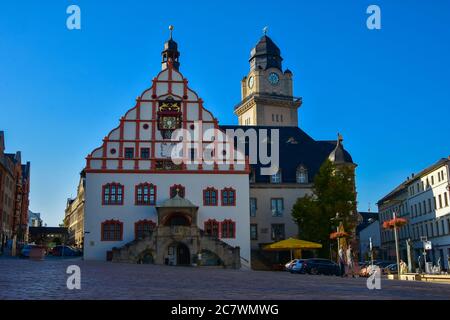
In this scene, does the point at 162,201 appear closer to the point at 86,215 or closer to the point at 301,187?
the point at 86,215

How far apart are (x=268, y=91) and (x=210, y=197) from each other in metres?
37.4

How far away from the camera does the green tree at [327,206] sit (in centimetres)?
5012

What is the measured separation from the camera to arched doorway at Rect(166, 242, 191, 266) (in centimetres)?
4844

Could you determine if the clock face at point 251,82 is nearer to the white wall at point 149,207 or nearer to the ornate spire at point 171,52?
the ornate spire at point 171,52

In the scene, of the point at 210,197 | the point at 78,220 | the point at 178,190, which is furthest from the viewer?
the point at 78,220

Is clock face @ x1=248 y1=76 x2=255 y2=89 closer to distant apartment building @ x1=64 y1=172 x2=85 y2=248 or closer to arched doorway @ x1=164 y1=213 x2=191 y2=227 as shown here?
distant apartment building @ x1=64 y1=172 x2=85 y2=248

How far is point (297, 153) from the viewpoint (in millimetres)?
63312

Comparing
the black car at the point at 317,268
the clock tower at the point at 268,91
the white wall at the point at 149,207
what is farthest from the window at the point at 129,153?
the clock tower at the point at 268,91

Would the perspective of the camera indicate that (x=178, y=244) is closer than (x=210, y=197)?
Yes

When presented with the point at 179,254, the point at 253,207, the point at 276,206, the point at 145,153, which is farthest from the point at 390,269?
the point at 145,153

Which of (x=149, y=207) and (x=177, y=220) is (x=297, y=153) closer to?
(x=177, y=220)

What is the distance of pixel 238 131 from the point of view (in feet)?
216

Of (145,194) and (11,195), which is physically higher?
(11,195)
